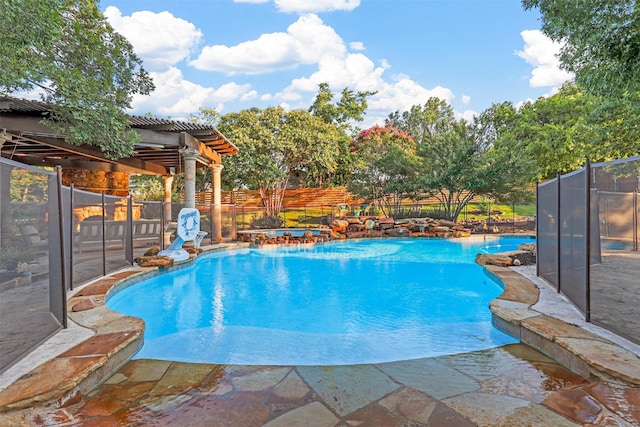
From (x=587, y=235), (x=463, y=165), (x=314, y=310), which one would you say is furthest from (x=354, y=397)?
(x=463, y=165)

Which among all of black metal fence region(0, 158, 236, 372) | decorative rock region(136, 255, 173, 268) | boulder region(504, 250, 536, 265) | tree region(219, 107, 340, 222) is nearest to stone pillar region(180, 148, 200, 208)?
decorative rock region(136, 255, 173, 268)

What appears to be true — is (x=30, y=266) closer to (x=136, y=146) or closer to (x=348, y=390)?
(x=348, y=390)

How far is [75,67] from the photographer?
638cm

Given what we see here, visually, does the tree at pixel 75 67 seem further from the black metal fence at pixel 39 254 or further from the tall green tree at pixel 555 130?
the tall green tree at pixel 555 130

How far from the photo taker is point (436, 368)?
2625 millimetres

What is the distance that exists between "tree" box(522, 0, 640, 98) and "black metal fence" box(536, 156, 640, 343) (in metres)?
1.95

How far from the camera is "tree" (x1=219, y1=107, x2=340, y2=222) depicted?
16250mm

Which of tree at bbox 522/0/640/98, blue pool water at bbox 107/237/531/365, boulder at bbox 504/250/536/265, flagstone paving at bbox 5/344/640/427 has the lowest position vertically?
blue pool water at bbox 107/237/531/365

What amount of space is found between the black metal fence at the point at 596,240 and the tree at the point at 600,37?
1.95 m

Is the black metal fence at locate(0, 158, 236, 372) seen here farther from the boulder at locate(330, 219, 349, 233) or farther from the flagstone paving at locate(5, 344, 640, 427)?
the boulder at locate(330, 219, 349, 233)

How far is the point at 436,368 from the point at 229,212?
12026mm

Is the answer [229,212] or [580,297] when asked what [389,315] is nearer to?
[580,297]

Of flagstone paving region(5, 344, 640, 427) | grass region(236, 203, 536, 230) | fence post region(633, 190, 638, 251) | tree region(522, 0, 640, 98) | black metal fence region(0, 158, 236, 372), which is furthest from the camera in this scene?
grass region(236, 203, 536, 230)

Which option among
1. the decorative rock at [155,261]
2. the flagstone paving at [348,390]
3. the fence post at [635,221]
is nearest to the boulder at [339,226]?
the decorative rock at [155,261]
